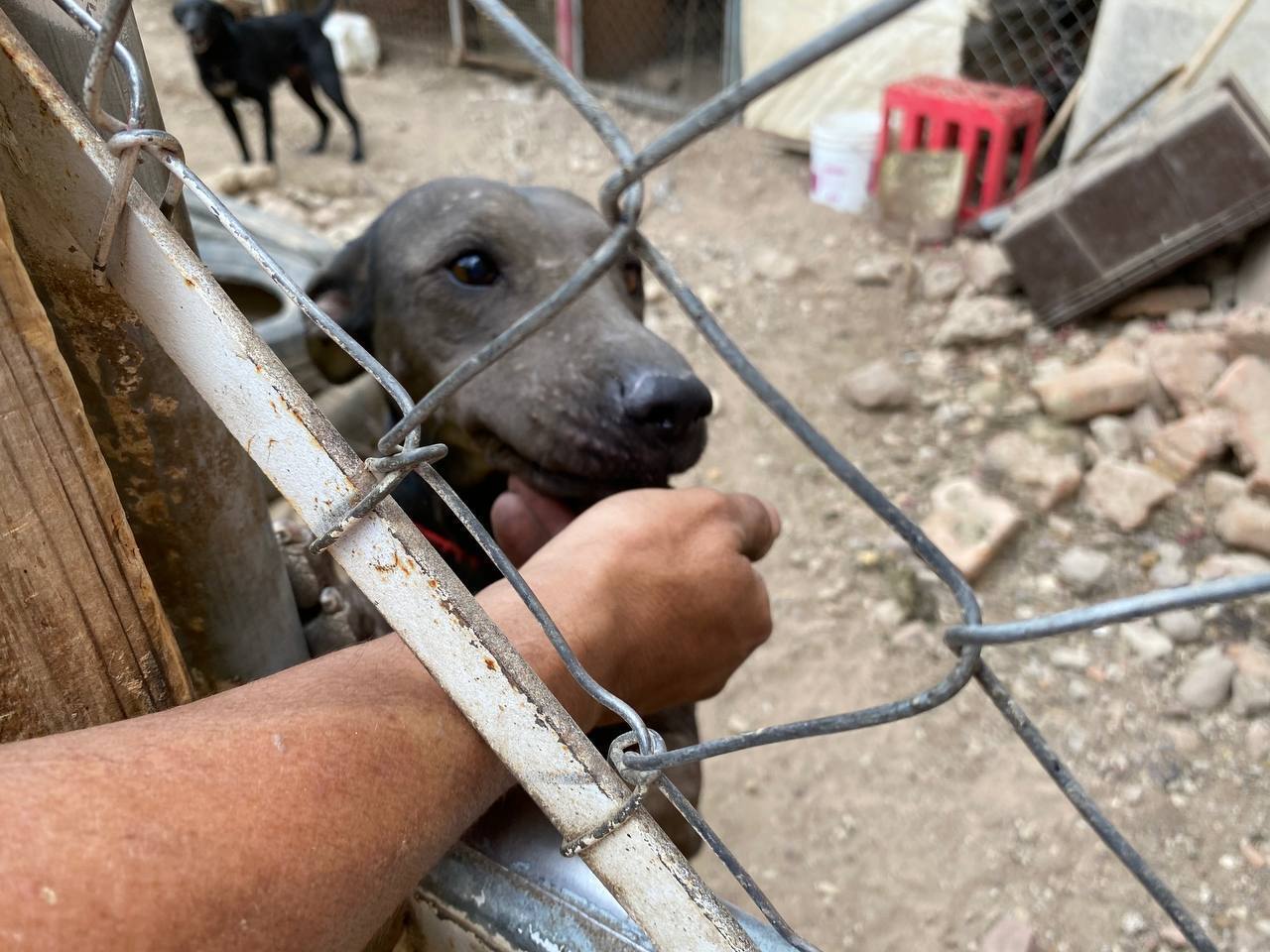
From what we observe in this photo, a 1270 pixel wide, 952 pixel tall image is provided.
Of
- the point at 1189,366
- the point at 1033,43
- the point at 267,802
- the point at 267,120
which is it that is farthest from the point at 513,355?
the point at 267,120

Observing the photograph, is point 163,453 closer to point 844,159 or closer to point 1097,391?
point 1097,391

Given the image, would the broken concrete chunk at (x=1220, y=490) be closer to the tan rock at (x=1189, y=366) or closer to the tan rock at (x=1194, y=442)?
the tan rock at (x=1194, y=442)

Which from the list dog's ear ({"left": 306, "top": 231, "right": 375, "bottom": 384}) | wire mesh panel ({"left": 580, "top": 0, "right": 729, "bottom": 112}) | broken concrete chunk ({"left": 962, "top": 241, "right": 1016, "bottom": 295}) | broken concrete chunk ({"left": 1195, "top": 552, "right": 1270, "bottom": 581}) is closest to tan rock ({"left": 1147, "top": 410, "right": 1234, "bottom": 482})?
broken concrete chunk ({"left": 1195, "top": 552, "right": 1270, "bottom": 581})

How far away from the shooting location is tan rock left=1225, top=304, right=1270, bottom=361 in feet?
11.4

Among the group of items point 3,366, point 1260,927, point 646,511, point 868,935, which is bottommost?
point 868,935

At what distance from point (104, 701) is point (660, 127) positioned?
6.81 meters

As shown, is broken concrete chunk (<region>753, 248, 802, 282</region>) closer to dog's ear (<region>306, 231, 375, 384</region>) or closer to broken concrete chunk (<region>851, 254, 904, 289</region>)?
broken concrete chunk (<region>851, 254, 904, 289</region>)

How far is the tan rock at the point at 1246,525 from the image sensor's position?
10.0ft

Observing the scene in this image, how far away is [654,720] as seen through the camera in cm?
139

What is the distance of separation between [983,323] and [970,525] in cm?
134

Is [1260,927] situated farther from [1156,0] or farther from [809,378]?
[1156,0]

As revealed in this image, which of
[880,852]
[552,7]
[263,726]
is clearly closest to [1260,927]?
[880,852]

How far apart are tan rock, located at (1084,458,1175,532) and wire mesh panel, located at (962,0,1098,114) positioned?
2862 millimetres

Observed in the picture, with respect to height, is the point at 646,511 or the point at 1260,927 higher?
the point at 646,511
